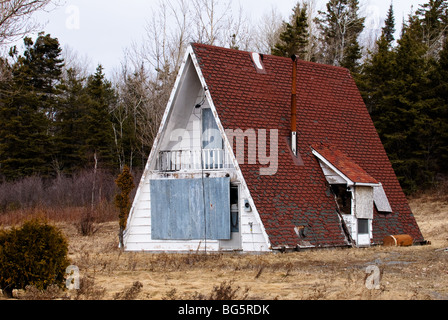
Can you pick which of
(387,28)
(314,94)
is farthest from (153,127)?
(387,28)

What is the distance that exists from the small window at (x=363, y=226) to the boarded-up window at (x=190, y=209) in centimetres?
420

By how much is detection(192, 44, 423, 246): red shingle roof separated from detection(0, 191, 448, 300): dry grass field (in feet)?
3.78

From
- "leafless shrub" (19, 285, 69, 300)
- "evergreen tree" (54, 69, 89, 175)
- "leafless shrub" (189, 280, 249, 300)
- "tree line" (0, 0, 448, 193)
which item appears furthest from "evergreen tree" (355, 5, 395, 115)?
"leafless shrub" (19, 285, 69, 300)

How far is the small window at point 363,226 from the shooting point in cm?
1995

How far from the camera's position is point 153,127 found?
47.8 metres

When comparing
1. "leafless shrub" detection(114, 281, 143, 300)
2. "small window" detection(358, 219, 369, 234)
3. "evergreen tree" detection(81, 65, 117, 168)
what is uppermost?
"evergreen tree" detection(81, 65, 117, 168)

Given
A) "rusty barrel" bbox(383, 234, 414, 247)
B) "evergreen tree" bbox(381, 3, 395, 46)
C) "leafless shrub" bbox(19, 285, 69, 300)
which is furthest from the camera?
"evergreen tree" bbox(381, 3, 395, 46)

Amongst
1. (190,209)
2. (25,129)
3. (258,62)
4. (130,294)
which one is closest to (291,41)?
(25,129)

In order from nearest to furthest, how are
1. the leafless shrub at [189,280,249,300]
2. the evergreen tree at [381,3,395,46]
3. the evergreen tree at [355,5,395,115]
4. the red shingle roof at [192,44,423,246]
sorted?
the leafless shrub at [189,280,249,300], the red shingle roof at [192,44,423,246], the evergreen tree at [355,5,395,115], the evergreen tree at [381,3,395,46]

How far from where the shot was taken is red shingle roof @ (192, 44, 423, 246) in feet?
61.1

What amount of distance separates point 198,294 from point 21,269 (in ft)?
10.2

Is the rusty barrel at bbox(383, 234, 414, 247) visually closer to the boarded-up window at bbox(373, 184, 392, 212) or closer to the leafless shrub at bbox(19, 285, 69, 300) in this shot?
the boarded-up window at bbox(373, 184, 392, 212)

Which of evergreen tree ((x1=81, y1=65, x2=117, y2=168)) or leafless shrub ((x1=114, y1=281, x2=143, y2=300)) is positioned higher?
evergreen tree ((x1=81, y1=65, x2=117, y2=168))
